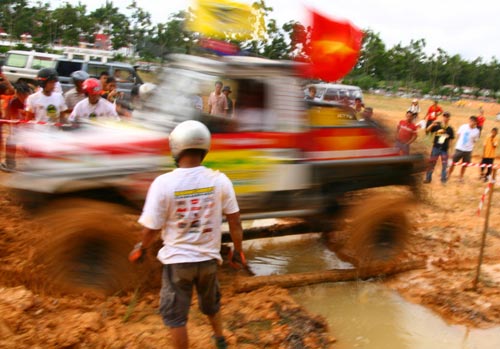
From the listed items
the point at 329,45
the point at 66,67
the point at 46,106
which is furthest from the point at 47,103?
the point at 66,67

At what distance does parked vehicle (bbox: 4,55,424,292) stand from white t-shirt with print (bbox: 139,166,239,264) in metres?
1.20

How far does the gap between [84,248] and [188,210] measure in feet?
4.74

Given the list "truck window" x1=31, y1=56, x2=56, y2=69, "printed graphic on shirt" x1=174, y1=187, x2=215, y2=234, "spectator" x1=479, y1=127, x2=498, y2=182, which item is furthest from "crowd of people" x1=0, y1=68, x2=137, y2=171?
"truck window" x1=31, y1=56, x2=56, y2=69

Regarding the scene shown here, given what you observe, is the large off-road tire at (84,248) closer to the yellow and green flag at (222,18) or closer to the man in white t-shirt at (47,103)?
the yellow and green flag at (222,18)

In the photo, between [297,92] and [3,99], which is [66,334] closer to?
[297,92]

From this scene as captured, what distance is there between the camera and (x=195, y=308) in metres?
4.13

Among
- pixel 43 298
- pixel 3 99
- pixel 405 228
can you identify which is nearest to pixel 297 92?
pixel 405 228

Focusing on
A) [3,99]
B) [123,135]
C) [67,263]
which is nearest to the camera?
[67,263]

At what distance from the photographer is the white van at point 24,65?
1739 cm

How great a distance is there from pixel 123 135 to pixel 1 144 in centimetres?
421

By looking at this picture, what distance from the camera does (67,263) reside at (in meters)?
3.90

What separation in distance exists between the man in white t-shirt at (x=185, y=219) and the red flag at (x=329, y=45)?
2.33m

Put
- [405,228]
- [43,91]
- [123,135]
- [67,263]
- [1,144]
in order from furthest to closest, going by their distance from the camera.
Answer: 1. [1,144]
2. [43,91]
3. [405,228]
4. [123,135]
5. [67,263]

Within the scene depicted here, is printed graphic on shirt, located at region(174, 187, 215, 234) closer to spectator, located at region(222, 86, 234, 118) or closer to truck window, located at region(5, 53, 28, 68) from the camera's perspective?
spectator, located at region(222, 86, 234, 118)
